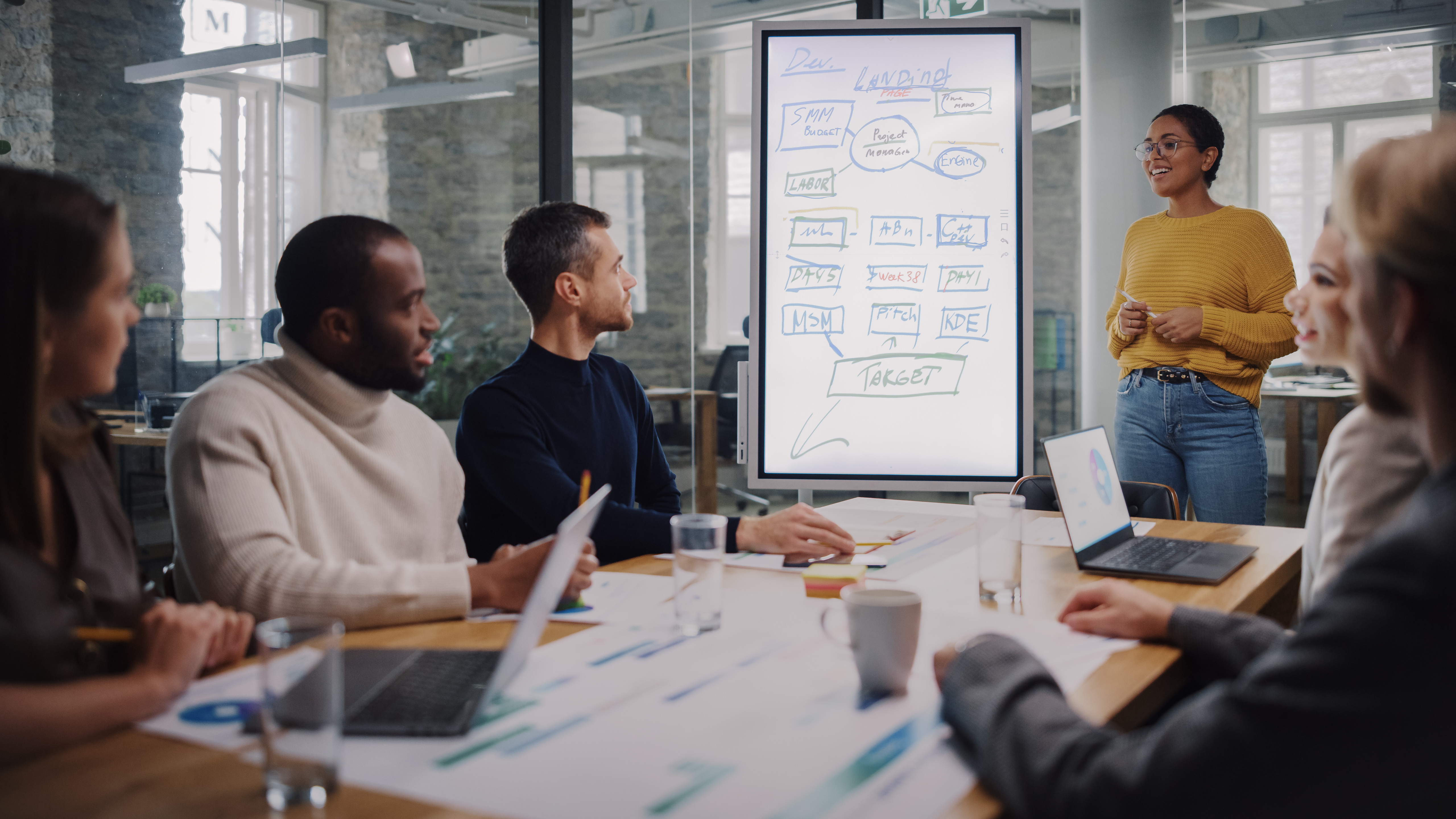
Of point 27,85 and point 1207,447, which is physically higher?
point 27,85

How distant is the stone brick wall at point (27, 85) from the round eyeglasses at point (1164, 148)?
3.68 metres

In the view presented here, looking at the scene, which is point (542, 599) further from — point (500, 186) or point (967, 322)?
point (500, 186)

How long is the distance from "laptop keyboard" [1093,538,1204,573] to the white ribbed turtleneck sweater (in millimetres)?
1043

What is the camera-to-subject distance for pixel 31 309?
96 cm

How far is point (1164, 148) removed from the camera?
298cm

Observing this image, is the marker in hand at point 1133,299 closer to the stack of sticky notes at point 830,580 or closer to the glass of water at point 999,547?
the glass of water at point 999,547

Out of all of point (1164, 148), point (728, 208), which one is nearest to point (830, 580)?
point (1164, 148)

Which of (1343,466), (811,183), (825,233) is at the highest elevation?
(811,183)

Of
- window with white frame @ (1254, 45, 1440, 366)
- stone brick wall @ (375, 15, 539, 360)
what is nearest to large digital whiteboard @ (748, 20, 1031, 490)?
window with white frame @ (1254, 45, 1440, 366)

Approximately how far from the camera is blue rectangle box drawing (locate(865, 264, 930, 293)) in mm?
2547

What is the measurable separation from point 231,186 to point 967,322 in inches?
129

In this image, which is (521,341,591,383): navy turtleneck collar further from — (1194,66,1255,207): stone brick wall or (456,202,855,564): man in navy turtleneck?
(1194,66,1255,207): stone brick wall

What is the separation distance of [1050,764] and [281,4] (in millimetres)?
5146

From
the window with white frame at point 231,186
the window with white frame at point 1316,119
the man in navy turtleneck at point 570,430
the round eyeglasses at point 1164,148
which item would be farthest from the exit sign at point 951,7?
the window with white frame at point 231,186
